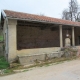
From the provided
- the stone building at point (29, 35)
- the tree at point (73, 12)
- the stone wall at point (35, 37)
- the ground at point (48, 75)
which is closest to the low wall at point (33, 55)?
the stone building at point (29, 35)

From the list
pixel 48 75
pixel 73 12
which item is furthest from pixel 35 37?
pixel 73 12

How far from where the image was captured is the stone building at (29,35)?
975 cm

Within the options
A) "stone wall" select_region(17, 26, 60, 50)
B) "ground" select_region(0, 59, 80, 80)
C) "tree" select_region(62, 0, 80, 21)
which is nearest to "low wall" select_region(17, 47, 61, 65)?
"stone wall" select_region(17, 26, 60, 50)

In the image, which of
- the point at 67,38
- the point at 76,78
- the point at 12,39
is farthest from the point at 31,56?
the point at 67,38

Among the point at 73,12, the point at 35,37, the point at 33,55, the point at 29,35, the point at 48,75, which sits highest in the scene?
the point at 73,12

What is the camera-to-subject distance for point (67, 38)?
48.6 ft

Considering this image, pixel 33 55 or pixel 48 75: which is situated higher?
pixel 33 55

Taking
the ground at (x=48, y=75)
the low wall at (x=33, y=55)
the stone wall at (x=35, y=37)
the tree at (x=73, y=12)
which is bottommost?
the ground at (x=48, y=75)

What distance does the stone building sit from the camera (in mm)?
9750

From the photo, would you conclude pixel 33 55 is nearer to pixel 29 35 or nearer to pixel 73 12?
pixel 29 35

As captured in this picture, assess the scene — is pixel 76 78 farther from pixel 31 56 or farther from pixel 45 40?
pixel 45 40

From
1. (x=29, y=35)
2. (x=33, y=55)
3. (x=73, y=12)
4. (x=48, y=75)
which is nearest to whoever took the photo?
(x=48, y=75)

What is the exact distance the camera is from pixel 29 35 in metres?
12.3

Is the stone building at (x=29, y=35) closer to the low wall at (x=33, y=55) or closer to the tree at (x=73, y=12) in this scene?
the low wall at (x=33, y=55)
